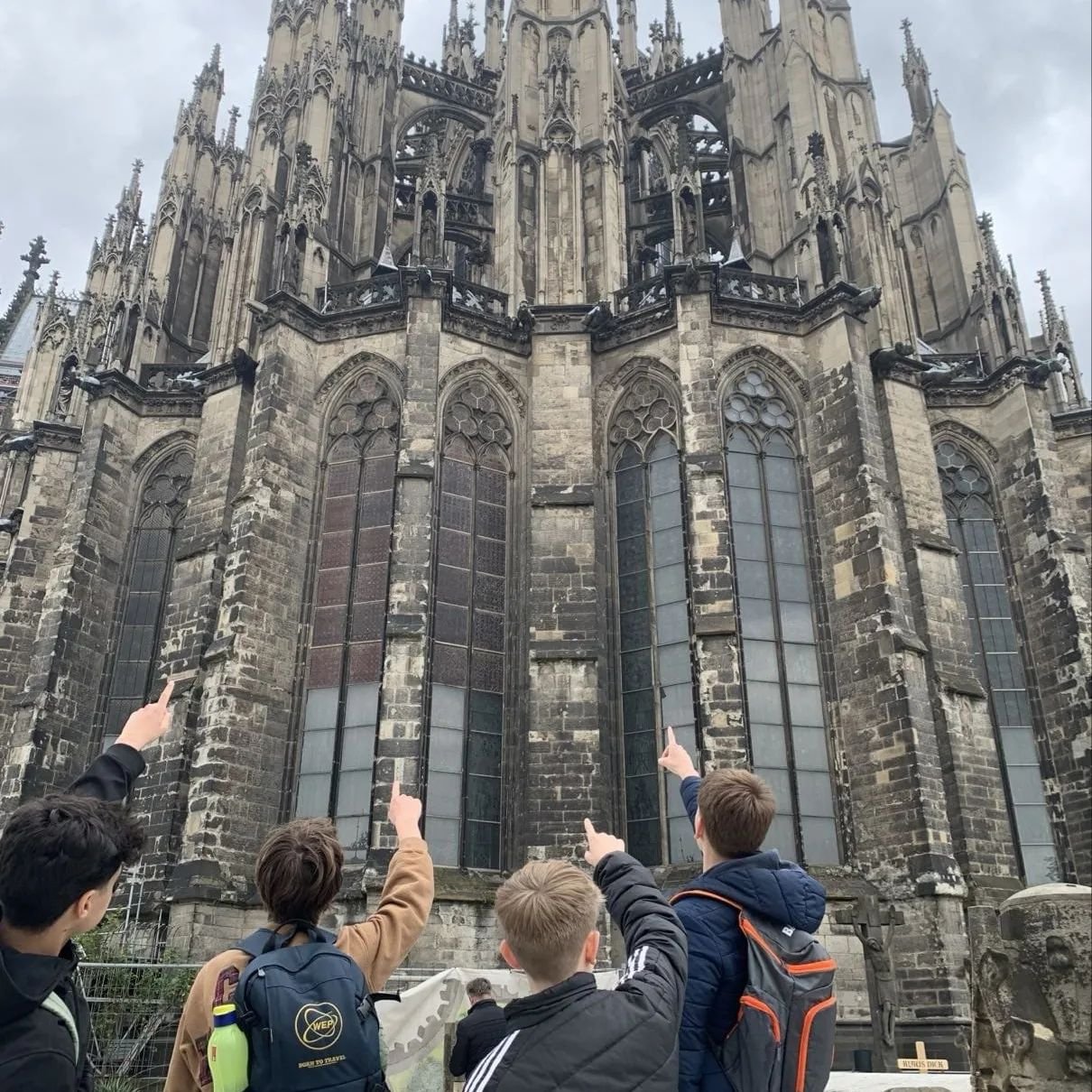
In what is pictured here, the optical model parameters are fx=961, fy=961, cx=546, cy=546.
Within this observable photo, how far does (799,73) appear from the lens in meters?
22.3

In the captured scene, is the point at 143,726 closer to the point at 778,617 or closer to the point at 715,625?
the point at 715,625

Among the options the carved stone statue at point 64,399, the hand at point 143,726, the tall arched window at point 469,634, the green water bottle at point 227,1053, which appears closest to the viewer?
the green water bottle at point 227,1053

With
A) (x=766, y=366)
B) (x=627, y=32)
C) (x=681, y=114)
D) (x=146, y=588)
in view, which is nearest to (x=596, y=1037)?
(x=766, y=366)

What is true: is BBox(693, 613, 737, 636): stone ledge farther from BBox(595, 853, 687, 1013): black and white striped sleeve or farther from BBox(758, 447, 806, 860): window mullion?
BBox(595, 853, 687, 1013): black and white striped sleeve

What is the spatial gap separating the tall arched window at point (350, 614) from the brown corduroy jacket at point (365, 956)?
12560mm

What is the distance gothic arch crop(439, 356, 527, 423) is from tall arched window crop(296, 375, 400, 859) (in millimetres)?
1427

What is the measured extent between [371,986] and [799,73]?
2384 cm

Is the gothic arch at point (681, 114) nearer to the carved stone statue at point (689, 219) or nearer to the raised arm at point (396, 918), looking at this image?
the carved stone statue at point (689, 219)

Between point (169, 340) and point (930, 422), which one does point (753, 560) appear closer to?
point (930, 422)

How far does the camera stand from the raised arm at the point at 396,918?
291 cm

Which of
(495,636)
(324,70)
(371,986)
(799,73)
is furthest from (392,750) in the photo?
(799,73)

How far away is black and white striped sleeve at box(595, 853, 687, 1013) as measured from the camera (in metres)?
2.30

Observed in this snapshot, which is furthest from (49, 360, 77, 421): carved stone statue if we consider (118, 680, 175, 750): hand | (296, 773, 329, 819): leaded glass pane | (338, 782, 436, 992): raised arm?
(338, 782, 436, 992): raised arm

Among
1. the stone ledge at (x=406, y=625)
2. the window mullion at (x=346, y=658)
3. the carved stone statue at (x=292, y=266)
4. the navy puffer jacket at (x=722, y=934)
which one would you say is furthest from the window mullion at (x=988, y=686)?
the navy puffer jacket at (x=722, y=934)
